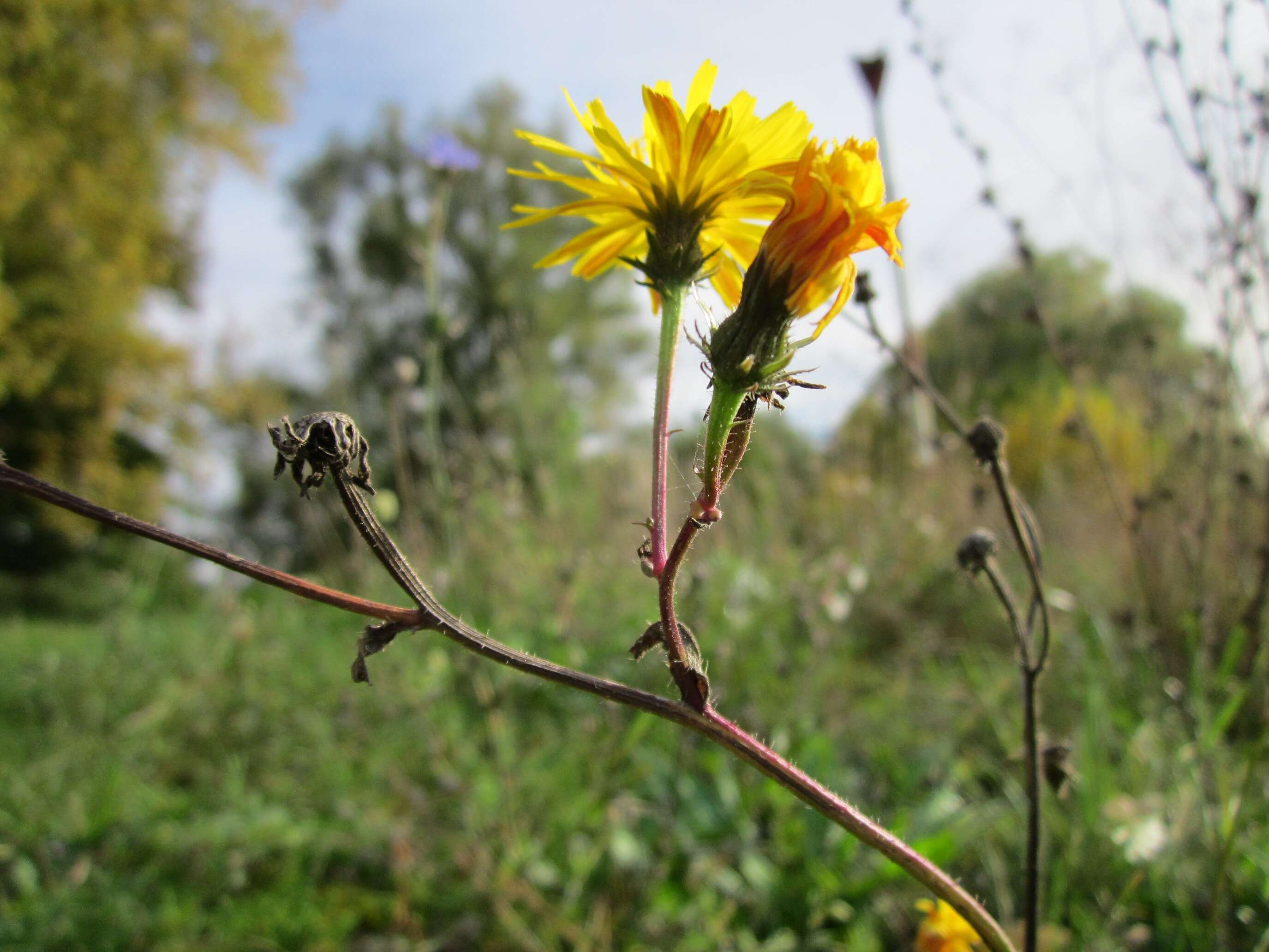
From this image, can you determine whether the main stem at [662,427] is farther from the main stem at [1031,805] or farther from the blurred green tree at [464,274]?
the blurred green tree at [464,274]

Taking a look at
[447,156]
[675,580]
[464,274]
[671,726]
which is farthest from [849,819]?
[464,274]

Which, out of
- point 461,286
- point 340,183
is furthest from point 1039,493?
point 340,183

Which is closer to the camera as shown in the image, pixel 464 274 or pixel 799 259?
pixel 799 259

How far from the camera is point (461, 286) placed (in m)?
17.1

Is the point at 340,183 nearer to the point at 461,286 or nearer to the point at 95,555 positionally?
the point at 461,286

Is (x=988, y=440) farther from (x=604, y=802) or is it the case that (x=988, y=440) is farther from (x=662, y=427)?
(x=604, y=802)

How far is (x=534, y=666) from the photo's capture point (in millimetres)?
518

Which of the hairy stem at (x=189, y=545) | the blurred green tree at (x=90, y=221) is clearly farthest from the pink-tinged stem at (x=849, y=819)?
the blurred green tree at (x=90, y=221)

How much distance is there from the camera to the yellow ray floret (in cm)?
57

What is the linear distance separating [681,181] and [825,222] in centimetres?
17

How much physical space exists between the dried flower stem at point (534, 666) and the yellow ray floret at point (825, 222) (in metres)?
0.32

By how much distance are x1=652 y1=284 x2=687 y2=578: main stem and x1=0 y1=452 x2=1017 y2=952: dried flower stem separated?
0.11 meters

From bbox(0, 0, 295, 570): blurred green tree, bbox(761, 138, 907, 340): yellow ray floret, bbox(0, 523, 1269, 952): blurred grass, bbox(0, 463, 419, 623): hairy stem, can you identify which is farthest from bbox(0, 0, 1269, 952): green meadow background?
bbox(0, 0, 295, 570): blurred green tree

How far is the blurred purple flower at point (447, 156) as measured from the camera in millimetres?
2053
